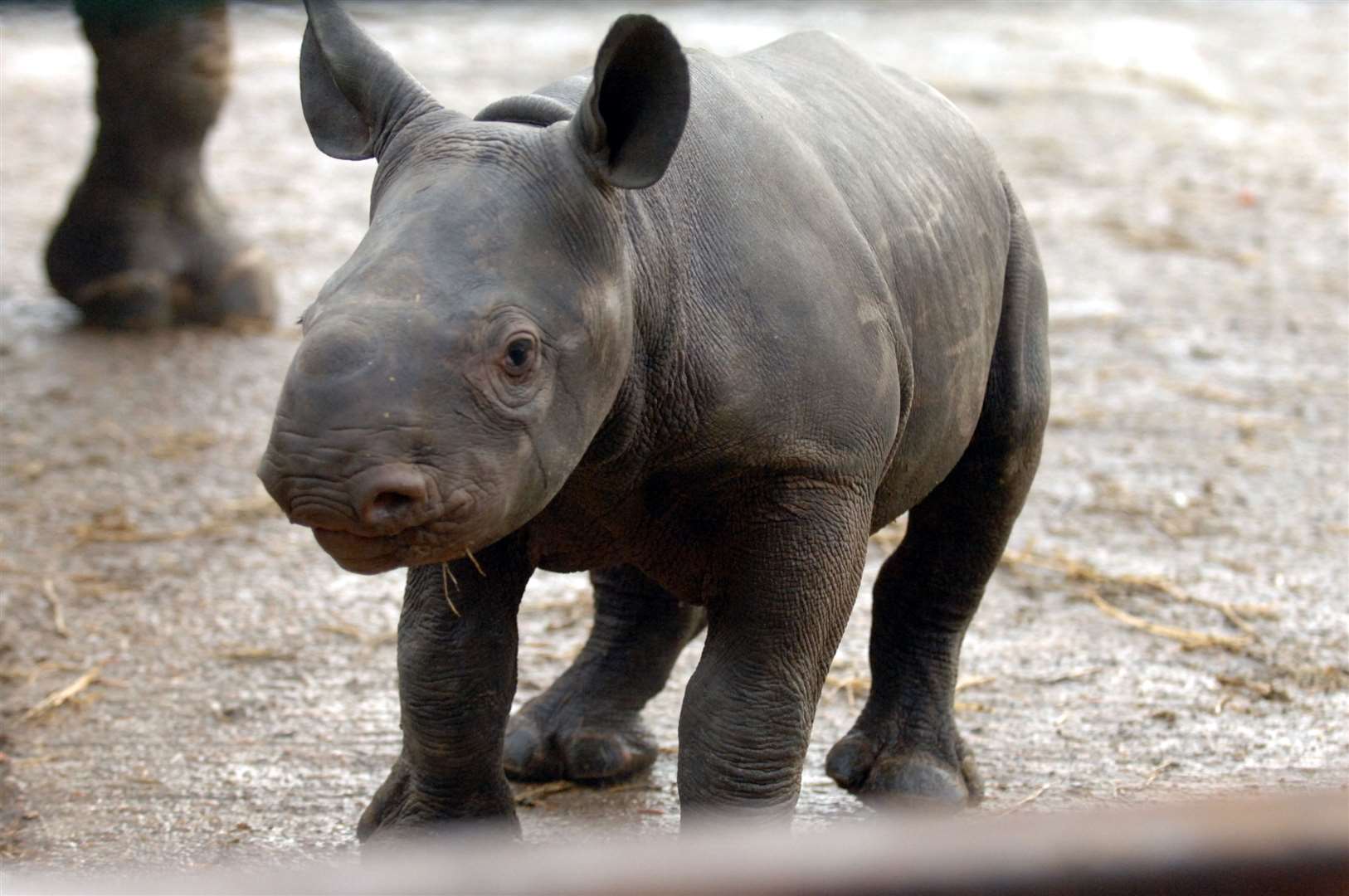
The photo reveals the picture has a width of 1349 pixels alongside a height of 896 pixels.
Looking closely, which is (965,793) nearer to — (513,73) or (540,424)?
(540,424)

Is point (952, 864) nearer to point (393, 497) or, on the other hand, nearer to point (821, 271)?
point (393, 497)

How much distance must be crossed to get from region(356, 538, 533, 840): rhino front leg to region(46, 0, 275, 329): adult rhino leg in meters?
4.72

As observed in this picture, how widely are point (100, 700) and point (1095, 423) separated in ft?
12.1

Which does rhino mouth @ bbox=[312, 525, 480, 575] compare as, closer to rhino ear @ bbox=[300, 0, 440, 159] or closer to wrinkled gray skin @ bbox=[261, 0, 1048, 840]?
wrinkled gray skin @ bbox=[261, 0, 1048, 840]

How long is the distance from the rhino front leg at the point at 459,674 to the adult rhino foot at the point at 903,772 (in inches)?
34.5

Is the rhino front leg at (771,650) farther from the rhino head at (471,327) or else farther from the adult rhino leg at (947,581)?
the adult rhino leg at (947,581)

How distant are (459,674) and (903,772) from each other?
1.04 m

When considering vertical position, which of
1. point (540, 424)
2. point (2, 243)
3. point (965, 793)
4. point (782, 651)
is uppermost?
point (540, 424)

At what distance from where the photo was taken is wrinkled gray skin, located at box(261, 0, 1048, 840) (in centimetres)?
244

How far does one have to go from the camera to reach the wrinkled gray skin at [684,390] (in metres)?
2.44

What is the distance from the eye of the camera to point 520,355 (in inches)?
98.1

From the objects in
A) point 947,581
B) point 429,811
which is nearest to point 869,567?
point 947,581

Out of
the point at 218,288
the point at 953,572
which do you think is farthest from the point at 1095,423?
the point at 218,288

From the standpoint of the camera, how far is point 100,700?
14.2 ft
